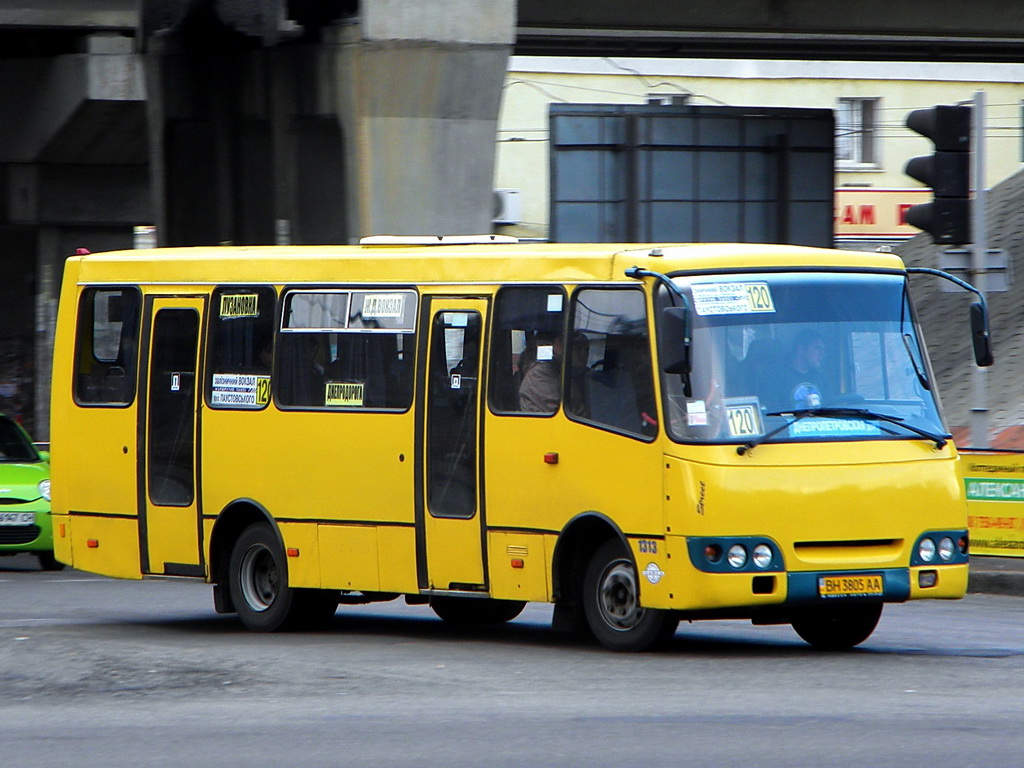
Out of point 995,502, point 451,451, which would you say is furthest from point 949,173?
point 451,451

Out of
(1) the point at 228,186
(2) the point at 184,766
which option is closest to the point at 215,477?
(2) the point at 184,766

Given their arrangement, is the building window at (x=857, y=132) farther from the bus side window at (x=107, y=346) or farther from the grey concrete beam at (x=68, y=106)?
the bus side window at (x=107, y=346)

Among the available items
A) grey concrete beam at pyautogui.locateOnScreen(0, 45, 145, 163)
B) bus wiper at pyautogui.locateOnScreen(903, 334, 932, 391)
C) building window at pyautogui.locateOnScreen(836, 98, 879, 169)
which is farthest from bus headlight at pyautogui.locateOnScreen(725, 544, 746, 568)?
building window at pyautogui.locateOnScreen(836, 98, 879, 169)

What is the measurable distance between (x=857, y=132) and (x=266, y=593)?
1565 inches

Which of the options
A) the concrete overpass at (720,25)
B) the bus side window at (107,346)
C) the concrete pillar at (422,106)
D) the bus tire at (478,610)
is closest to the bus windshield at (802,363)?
the bus tire at (478,610)

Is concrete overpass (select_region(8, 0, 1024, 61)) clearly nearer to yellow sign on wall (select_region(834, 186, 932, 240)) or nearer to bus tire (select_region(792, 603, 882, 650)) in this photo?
bus tire (select_region(792, 603, 882, 650))

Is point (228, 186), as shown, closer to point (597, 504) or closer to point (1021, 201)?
point (597, 504)

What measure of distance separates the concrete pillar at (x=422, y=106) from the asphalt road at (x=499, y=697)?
756 cm

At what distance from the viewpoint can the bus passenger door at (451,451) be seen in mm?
12008

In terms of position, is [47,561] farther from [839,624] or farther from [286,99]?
[839,624]

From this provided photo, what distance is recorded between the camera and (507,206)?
4891 cm

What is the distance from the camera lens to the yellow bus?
10.9m

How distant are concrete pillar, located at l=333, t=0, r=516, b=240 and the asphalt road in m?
7.56

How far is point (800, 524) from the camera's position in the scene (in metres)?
10.8
